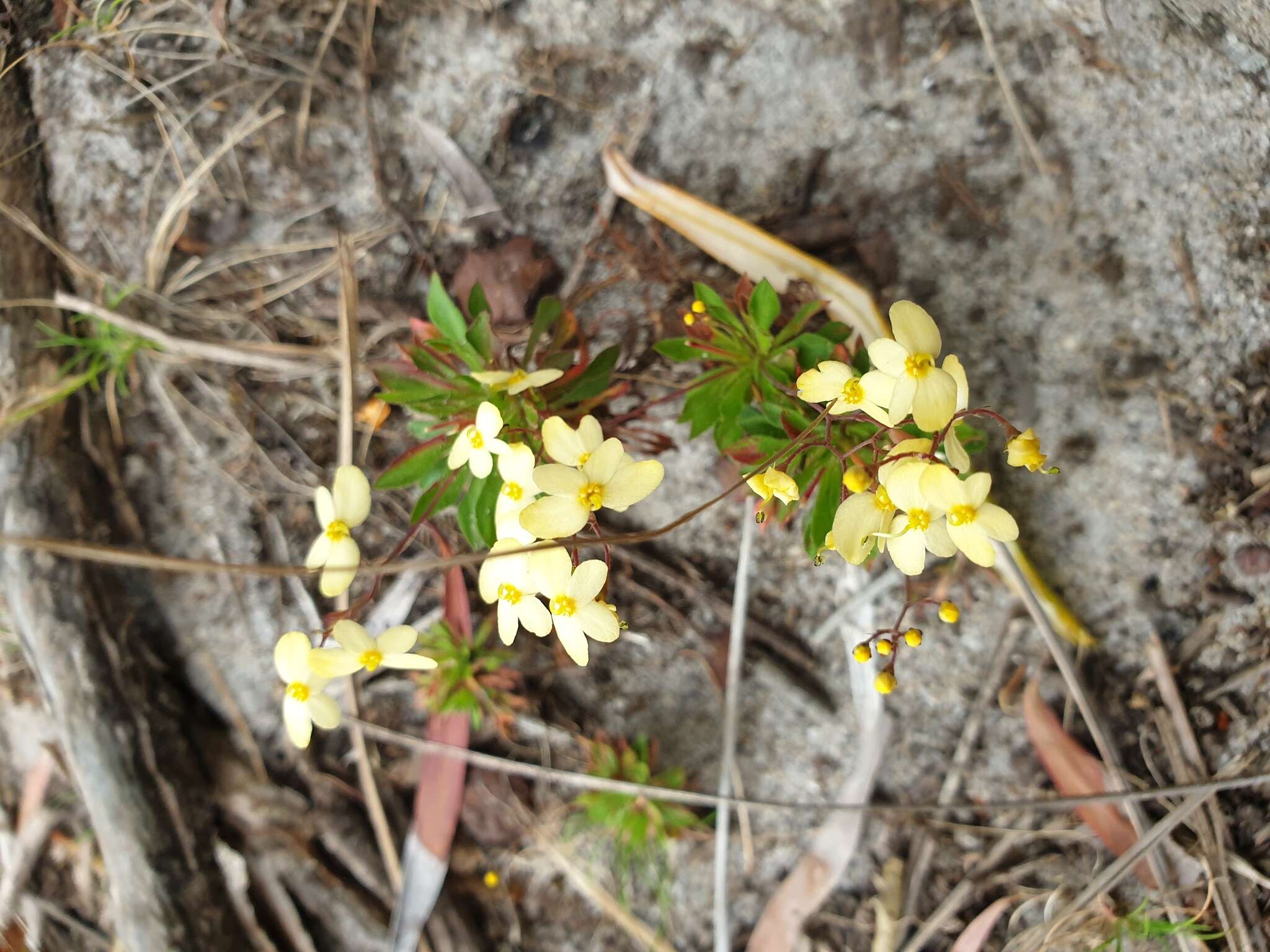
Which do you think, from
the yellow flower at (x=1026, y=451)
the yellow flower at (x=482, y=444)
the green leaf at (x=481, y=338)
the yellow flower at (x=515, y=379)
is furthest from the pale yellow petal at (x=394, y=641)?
the yellow flower at (x=1026, y=451)

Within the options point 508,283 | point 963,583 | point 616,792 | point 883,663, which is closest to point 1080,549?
point 963,583

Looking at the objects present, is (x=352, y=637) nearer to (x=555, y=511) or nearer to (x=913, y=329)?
(x=555, y=511)

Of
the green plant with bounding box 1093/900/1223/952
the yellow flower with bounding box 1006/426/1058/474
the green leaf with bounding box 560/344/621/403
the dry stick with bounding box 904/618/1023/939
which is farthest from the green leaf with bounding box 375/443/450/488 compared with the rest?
the green plant with bounding box 1093/900/1223/952

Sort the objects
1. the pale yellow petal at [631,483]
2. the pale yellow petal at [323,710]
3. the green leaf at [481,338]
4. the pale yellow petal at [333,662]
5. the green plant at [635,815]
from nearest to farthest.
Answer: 1. the pale yellow petal at [631,483]
2. the pale yellow petal at [333,662]
3. the pale yellow petal at [323,710]
4. the green leaf at [481,338]
5. the green plant at [635,815]

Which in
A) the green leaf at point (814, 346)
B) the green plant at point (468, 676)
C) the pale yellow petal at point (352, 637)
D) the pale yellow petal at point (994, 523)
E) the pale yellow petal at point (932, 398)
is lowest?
the green plant at point (468, 676)

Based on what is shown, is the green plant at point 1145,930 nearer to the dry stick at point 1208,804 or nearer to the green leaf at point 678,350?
the dry stick at point 1208,804

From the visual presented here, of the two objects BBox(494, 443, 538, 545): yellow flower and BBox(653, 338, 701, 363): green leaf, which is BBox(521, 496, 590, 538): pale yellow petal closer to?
BBox(494, 443, 538, 545): yellow flower
